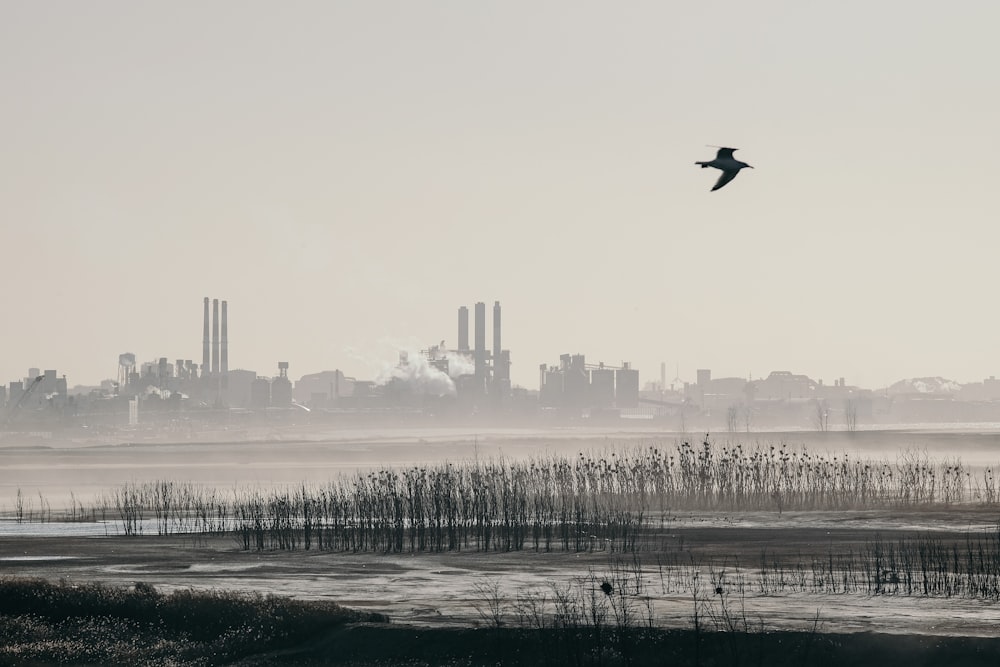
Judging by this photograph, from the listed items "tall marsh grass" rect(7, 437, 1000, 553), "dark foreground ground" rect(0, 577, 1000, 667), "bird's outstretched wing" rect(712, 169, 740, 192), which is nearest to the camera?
"dark foreground ground" rect(0, 577, 1000, 667)

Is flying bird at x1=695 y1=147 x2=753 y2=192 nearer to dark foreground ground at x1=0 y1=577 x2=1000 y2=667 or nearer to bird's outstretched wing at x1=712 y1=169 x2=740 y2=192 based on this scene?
bird's outstretched wing at x1=712 y1=169 x2=740 y2=192

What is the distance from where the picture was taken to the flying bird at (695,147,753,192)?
3491 cm

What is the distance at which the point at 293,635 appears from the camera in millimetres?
33594

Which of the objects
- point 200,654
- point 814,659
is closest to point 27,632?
point 200,654

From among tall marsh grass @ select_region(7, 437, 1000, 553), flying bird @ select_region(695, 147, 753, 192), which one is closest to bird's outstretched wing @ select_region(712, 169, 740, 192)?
flying bird @ select_region(695, 147, 753, 192)

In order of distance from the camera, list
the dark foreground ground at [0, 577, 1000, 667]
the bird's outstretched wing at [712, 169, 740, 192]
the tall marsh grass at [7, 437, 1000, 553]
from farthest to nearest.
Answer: the tall marsh grass at [7, 437, 1000, 553] → the bird's outstretched wing at [712, 169, 740, 192] → the dark foreground ground at [0, 577, 1000, 667]

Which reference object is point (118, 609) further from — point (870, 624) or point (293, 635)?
point (870, 624)

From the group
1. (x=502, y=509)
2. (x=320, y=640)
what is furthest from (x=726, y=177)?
(x=502, y=509)

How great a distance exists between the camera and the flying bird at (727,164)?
34.9 meters

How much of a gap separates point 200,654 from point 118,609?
425cm

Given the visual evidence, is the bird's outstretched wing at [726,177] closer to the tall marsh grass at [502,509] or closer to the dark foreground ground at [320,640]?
the dark foreground ground at [320,640]

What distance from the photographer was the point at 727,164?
116ft

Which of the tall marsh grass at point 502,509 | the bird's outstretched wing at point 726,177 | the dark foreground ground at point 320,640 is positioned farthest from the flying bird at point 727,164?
the tall marsh grass at point 502,509

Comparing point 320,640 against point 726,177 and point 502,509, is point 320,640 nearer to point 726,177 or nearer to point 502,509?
point 726,177
